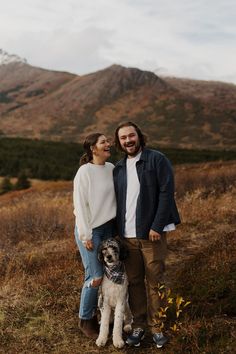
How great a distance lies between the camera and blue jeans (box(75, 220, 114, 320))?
4.23m

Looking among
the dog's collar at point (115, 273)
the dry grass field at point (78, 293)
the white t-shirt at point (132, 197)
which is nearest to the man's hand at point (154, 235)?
the white t-shirt at point (132, 197)

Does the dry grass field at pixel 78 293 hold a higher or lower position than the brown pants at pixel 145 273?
lower

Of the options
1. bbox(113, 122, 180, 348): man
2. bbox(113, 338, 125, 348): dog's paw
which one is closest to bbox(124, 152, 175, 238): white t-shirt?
bbox(113, 122, 180, 348): man

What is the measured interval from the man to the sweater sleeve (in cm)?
31

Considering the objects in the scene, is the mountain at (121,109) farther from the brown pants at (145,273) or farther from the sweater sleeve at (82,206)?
the sweater sleeve at (82,206)

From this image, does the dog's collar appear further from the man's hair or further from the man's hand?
the man's hair

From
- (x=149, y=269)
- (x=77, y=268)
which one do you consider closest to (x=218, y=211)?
(x=77, y=268)

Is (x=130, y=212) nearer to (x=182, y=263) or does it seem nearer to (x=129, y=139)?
(x=129, y=139)

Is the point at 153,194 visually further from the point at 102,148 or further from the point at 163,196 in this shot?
the point at 102,148

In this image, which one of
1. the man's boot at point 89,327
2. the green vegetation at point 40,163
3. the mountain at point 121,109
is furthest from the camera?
the mountain at point 121,109

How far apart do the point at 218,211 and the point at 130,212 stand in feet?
19.0

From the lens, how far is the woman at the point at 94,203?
4.16 m

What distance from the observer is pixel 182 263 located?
21.6 feet

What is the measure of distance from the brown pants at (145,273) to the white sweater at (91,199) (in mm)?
355
